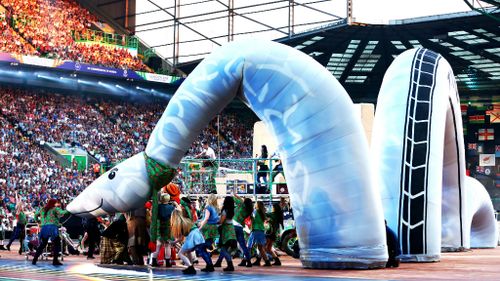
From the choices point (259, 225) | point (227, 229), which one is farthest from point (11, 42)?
point (227, 229)

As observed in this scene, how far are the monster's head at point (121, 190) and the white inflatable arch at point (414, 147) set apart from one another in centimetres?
469

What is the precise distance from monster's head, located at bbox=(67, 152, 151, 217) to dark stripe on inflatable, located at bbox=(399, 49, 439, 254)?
5478mm

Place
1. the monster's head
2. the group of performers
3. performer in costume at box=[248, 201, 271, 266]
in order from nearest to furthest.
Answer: the group of performers
the monster's head
performer in costume at box=[248, 201, 271, 266]

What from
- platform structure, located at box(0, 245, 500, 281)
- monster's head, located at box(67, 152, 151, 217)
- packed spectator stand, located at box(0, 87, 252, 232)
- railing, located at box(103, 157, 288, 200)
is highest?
packed spectator stand, located at box(0, 87, 252, 232)

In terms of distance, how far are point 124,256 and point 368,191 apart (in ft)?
17.0

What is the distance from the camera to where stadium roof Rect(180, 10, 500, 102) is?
1817 inches

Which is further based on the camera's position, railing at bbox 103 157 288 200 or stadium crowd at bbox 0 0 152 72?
stadium crowd at bbox 0 0 152 72

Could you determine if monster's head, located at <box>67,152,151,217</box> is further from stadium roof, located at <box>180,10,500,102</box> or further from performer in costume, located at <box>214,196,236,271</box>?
stadium roof, located at <box>180,10,500,102</box>

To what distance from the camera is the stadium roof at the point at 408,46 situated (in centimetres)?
4616

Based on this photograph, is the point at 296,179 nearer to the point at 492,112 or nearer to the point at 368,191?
the point at 368,191

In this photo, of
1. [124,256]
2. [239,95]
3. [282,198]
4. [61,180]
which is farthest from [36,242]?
[61,180]

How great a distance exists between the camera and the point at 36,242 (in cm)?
2084

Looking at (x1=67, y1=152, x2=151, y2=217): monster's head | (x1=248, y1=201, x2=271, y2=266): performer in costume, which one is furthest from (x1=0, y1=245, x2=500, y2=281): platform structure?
(x1=67, y1=152, x2=151, y2=217): monster's head

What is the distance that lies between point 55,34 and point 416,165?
37879mm
